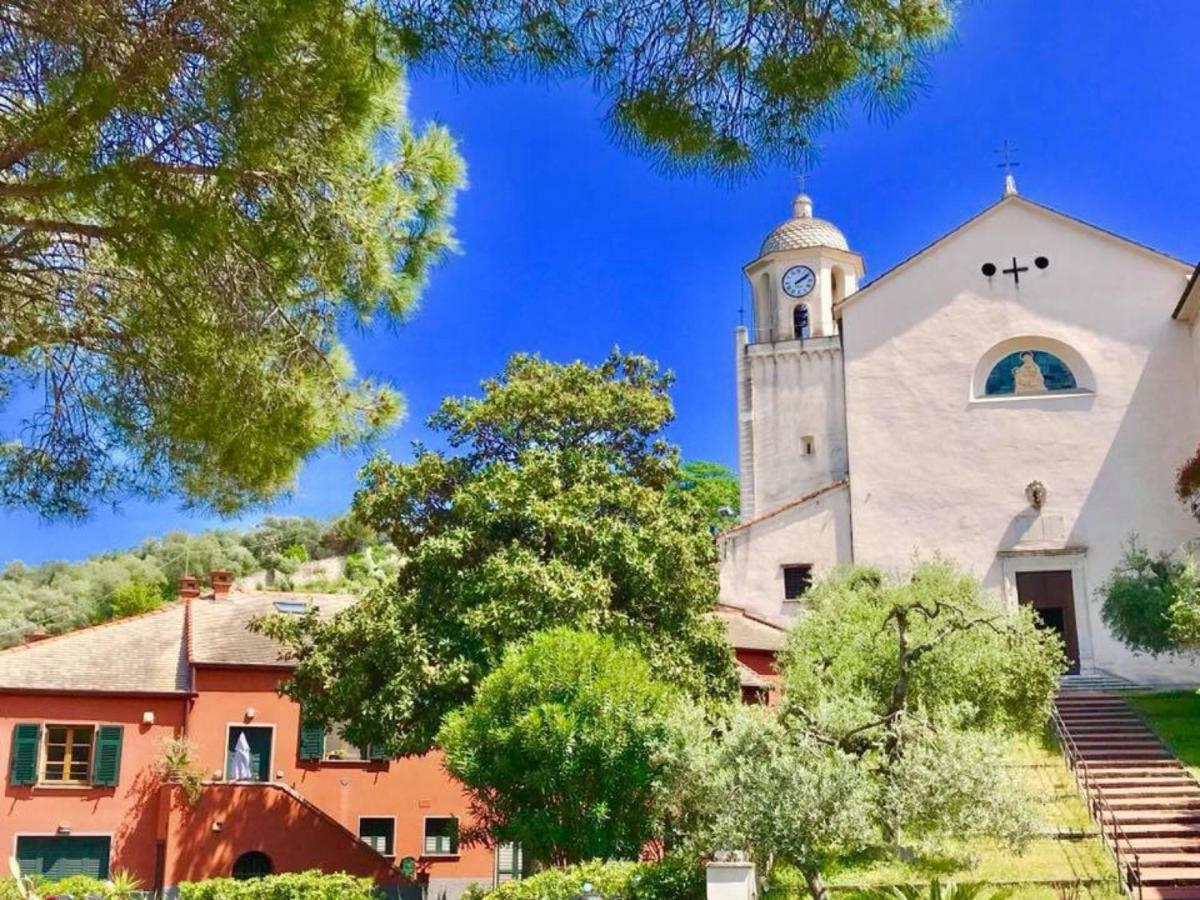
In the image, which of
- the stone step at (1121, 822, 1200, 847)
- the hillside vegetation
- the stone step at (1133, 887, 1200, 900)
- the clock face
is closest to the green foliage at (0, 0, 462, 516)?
the stone step at (1133, 887, 1200, 900)

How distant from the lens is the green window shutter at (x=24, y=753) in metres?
23.5

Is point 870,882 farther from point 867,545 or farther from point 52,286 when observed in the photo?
point 867,545

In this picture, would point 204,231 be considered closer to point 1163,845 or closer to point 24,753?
point 1163,845

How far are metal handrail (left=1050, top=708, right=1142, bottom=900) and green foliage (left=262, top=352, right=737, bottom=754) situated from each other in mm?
5721

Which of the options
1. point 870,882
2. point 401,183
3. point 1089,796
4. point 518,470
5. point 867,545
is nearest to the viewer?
point 401,183

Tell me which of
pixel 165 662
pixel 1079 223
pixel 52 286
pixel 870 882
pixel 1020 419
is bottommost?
pixel 870 882

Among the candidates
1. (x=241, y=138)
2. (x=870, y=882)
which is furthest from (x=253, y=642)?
(x=241, y=138)

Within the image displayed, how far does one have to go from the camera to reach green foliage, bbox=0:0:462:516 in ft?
24.0

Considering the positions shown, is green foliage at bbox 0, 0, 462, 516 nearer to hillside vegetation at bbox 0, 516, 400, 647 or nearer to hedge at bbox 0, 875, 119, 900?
hedge at bbox 0, 875, 119, 900

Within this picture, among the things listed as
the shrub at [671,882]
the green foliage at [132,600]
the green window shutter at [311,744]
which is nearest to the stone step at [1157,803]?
the shrub at [671,882]

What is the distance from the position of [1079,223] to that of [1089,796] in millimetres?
15062

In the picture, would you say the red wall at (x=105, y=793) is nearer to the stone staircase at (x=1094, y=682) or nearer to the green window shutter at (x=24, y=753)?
the green window shutter at (x=24, y=753)

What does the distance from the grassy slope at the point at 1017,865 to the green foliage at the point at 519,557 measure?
16.9ft

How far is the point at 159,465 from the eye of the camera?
9773 mm
